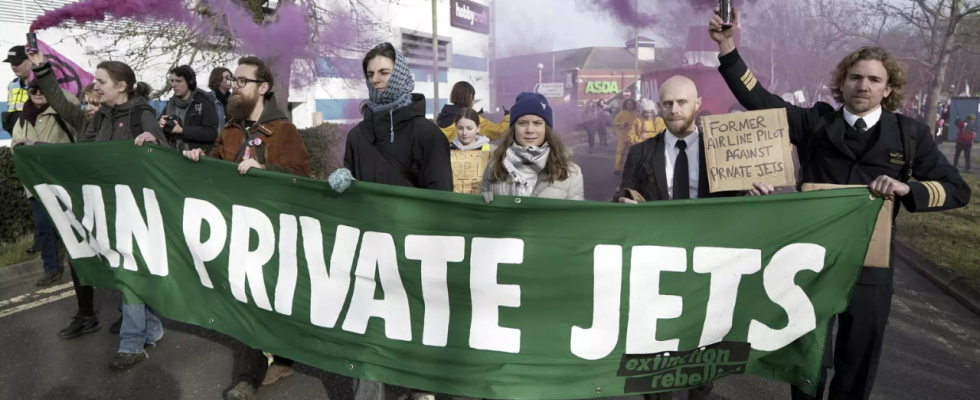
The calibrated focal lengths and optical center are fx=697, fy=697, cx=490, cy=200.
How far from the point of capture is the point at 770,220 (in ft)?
9.25

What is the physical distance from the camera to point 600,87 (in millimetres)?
77625

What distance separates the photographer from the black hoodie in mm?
3268

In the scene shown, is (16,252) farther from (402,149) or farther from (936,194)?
(936,194)

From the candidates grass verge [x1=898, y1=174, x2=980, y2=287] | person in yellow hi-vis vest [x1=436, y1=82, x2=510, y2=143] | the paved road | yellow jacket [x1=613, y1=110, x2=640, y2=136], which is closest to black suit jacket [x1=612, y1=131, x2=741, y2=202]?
the paved road

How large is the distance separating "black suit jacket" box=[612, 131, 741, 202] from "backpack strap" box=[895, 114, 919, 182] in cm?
70

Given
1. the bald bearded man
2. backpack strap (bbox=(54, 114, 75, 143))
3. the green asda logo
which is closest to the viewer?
the bald bearded man

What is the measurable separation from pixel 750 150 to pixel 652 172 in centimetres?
44

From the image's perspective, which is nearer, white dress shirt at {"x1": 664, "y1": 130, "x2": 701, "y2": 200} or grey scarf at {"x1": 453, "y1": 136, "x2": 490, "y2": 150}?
white dress shirt at {"x1": 664, "y1": 130, "x2": 701, "y2": 200}

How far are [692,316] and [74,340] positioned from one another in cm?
435

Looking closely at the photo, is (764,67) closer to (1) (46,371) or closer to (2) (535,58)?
(2) (535,58)

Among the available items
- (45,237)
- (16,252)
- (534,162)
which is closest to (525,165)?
(534,162)

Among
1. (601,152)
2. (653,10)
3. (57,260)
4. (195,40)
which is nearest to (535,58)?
(601,152)

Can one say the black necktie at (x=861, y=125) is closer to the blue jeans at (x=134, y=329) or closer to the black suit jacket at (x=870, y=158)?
the black suit jacket at (x=870, y=158)

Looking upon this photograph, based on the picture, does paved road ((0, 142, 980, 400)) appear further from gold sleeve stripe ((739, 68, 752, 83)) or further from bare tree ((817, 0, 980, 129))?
bare tree ((817, 0, 980, 129))
